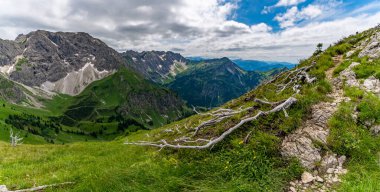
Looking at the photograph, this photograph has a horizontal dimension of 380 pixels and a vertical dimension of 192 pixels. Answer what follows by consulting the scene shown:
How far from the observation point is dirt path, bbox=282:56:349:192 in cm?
943

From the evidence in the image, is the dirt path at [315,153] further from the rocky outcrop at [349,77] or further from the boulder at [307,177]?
the rocky outcrop at [349,77]

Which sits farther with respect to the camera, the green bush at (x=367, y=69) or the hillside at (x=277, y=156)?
the green bush at (x=367, y=69)

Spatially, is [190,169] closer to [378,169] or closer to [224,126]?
[224,126]

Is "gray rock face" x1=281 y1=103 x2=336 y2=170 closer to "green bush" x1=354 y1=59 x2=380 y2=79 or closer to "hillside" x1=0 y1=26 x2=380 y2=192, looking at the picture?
"hillside" x1=0 y1=26 x2=380 y2=192

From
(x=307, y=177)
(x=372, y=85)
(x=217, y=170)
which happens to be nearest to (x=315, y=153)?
(x=307, y=177)

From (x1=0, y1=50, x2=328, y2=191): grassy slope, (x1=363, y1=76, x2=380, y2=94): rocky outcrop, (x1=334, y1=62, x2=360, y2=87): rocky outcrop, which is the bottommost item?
(x1=0, y1=50, x2=328, y2=191): grassy slope

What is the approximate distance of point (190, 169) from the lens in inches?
425

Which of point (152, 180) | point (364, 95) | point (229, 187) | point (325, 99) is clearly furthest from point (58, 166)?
point (364, 95)

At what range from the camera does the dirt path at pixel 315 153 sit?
371 inches

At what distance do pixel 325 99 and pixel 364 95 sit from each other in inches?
72.2

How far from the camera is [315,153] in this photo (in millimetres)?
10570

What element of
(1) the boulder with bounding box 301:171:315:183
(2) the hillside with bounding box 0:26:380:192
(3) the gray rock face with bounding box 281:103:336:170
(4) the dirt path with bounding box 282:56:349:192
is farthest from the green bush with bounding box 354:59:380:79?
(1) the boulder with bounding box 301:171:315:183

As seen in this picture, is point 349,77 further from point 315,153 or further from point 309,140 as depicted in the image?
point 315,153

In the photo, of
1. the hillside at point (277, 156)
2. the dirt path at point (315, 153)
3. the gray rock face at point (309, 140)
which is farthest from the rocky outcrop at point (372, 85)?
the gray rock face at point (309, 140)
